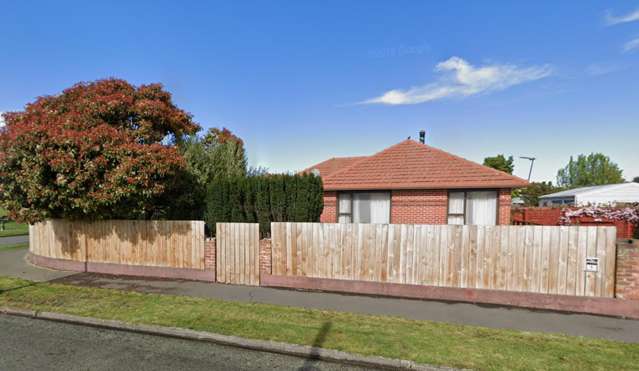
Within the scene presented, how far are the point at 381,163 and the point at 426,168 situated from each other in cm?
187

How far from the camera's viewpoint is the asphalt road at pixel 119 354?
4078 millimetres

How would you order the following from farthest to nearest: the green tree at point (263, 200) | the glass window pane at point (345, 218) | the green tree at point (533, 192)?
the green tree at point (533, 192)
the glass window pane at point (345, 218)
the green tree at point (263, 200)

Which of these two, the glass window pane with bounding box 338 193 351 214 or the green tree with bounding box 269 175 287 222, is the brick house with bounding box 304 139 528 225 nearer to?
the glass window pane with bounding box 338 193 351 214

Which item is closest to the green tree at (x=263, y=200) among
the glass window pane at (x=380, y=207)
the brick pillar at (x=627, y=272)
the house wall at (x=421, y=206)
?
the glass window pane at (x=380, y=207)

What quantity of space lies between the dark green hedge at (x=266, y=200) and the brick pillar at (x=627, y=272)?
6.63 metres

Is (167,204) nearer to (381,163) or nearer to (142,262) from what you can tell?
(142,262)

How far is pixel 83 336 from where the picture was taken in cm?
505

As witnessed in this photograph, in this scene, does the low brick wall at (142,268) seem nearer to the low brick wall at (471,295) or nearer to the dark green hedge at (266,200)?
the dark green hedge at (266,200)

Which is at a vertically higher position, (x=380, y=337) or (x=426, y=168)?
(x=426, y=168)

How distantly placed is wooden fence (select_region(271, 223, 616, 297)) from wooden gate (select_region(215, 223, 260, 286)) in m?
0.55

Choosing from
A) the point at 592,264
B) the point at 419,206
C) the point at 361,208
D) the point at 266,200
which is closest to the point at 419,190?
the point at 419,206

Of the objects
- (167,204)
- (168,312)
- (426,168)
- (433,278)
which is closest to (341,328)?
(433,278)

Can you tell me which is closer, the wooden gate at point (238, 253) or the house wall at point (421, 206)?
the wooden gate at point (238, 253)

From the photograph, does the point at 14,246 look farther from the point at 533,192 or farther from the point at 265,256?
the point at 533,192
